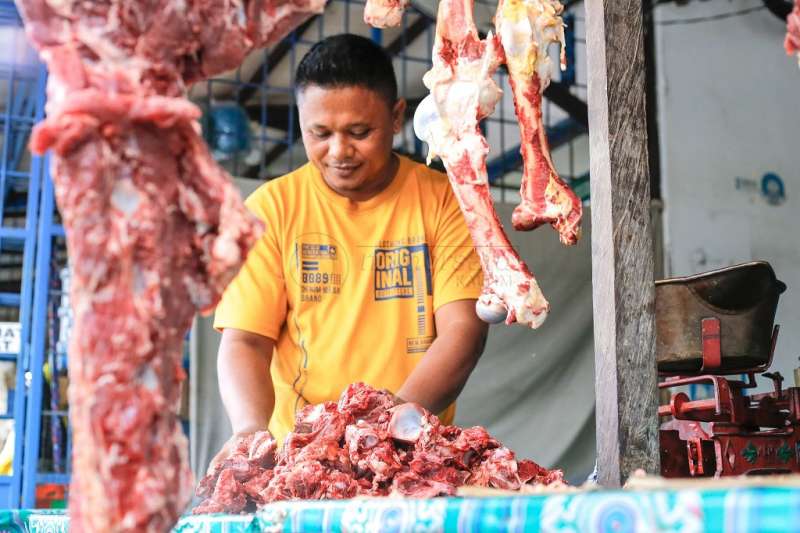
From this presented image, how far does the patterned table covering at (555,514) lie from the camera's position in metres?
0.81

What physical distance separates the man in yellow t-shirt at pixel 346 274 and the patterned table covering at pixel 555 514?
127 cm

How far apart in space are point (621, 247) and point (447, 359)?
2.90ft

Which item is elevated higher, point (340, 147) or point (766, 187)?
point (766, 187)

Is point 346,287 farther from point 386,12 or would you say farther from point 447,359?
point 386,12

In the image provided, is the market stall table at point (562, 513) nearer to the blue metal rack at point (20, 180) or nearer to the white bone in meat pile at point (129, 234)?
the white bone in meat pile at point (129, 234)

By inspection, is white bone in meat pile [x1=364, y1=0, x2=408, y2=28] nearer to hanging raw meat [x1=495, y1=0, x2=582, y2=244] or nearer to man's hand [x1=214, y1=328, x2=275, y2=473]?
hanging raw meat [x1=495, y1=0, x2=582, y2=244]

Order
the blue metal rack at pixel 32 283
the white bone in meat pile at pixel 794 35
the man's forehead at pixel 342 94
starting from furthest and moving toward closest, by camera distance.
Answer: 1. the blue metal rack at pixel 32 283
2. the man's forehead at pixel 342 94
3. the white bone in meat pile at pixel 794 35

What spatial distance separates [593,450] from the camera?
5426 mm

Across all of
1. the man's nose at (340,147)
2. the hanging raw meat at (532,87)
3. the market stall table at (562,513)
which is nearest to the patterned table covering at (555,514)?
the market stall table at (562,513)

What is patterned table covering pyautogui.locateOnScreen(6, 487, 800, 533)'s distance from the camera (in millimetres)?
812

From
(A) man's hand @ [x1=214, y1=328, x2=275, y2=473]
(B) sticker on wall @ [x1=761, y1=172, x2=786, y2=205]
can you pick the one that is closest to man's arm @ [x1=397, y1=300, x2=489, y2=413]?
(A) man's hand @ [x1=214, y1=328, x2=275, y2=473]

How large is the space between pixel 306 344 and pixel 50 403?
2.82 meters

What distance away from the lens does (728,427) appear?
2.92 m

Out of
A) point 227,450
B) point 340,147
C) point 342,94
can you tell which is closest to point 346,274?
point 340,147
